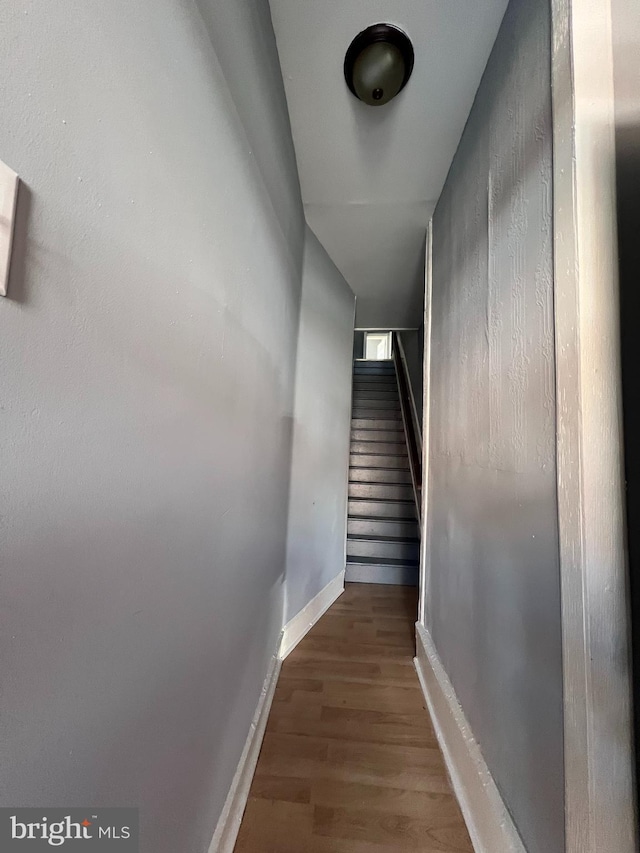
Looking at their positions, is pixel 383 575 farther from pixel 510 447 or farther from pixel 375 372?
pixel 375 372

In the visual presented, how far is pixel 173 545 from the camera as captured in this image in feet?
2.10

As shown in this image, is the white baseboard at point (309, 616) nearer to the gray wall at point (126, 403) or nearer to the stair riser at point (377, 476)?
the gray wall at point (126, 403)

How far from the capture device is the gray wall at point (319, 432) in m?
1.91

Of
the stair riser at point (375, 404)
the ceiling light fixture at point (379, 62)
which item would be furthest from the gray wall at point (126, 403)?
the stair riser at point (375, 404)

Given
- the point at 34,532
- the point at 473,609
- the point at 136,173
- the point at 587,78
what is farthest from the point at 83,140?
the point at 473,609

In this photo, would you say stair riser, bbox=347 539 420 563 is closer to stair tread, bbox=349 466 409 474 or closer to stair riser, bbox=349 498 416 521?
stair riser, bbox=349 498 416 521

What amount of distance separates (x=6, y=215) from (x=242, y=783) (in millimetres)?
1411

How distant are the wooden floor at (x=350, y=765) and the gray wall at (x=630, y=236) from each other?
2.99 feet

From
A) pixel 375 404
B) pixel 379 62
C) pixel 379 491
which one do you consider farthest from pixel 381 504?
pixel 379 62

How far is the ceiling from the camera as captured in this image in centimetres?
111

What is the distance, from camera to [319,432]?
7.32ft

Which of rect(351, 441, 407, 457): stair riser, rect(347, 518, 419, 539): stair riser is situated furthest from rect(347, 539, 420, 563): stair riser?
rect(351, 441, 407, 457): stair riser

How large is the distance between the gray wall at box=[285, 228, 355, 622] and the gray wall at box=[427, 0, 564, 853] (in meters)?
0.78

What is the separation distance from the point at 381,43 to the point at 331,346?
146 centimetres
